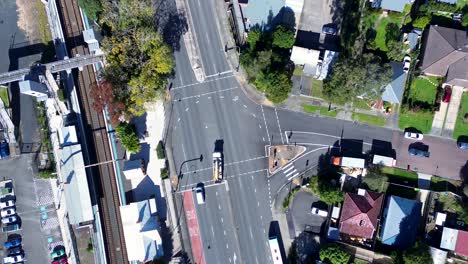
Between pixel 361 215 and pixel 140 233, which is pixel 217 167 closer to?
pixel 140 233

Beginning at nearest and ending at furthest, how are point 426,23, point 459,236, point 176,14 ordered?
1. point 459,236
2. point 426,23
3. point 176,14

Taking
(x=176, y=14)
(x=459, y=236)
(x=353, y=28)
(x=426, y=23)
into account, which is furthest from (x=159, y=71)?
(x=459, y=236)

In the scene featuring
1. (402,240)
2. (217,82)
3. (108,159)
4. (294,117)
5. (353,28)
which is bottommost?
(402,240)

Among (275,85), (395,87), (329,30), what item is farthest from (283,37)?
(395,87)

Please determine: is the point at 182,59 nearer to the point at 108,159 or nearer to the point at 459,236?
the point at 108,159

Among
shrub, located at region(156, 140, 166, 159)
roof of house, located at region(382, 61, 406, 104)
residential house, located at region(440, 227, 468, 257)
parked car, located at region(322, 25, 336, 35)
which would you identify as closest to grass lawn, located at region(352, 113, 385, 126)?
roof of house, located at region(382, 61, 406, 104)

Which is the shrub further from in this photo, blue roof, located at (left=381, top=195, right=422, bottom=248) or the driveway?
blue roof, located at (left=381, top=195, right=422, bottom=248)

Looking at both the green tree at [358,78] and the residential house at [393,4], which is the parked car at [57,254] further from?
the residential house at [393,4]
